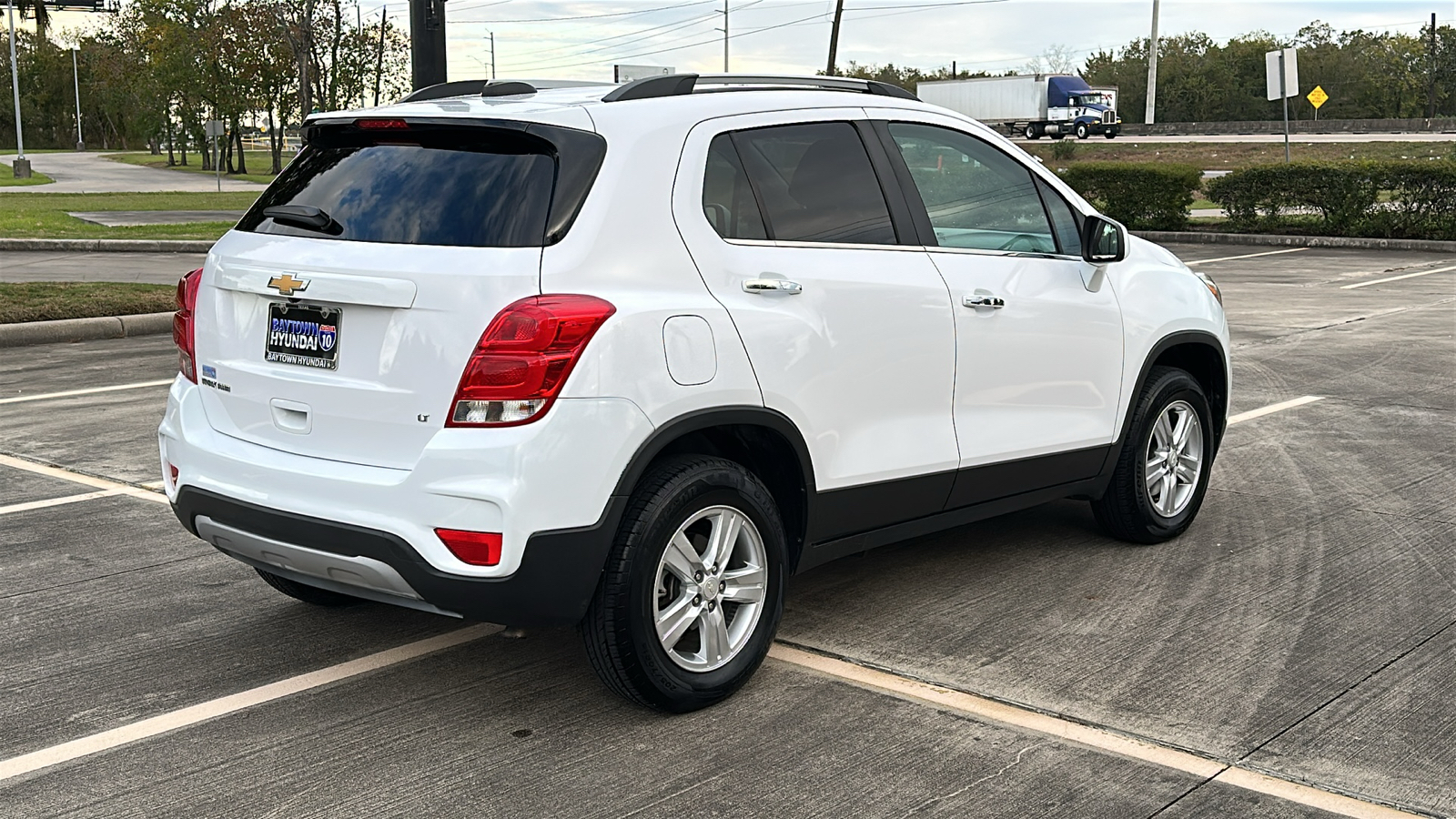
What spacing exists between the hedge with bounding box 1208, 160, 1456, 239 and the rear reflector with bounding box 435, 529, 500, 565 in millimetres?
23061

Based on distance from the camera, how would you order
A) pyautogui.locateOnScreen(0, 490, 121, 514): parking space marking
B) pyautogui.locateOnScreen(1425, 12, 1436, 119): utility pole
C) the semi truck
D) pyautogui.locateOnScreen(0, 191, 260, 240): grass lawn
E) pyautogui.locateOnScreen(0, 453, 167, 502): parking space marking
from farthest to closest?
pyautogui.locateOnScreen(1425, 12, 1436, 119): utility pole → the semi truck → pyautogui.locateOnScreen(0, 191, 260, 240): grass lawn → pyautogui.locateOnScreen(0, 453, 167, 502): parking space marking → pyautogui.locateOnScreen(0, 490, 121, 514): parking space marking

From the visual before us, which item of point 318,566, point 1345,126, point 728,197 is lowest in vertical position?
point 318,566

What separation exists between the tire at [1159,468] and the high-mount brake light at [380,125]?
10.4ft

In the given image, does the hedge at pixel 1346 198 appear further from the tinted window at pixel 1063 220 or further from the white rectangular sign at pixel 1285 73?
the tinted window at pixel 1063 220

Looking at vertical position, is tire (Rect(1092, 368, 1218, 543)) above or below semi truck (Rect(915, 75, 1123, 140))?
below

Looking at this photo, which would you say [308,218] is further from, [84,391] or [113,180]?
[113,180]

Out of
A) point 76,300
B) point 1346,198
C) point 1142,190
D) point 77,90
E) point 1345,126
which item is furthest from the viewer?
point 77,90

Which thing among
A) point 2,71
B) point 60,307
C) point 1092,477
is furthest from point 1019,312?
point 2,71

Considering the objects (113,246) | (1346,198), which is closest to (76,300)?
(113,246)

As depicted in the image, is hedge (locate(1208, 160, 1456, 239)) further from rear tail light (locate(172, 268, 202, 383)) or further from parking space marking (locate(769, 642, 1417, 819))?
rear tail light (locate(172, 268, 202, 383))

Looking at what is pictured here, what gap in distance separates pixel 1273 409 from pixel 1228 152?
4765cm

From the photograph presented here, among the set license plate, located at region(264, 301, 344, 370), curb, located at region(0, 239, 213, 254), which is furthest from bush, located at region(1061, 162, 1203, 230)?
license plate, located at region(264, 301, 344, 370)

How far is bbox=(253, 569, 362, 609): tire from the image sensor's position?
5.08m

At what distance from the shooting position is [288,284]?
408cm
